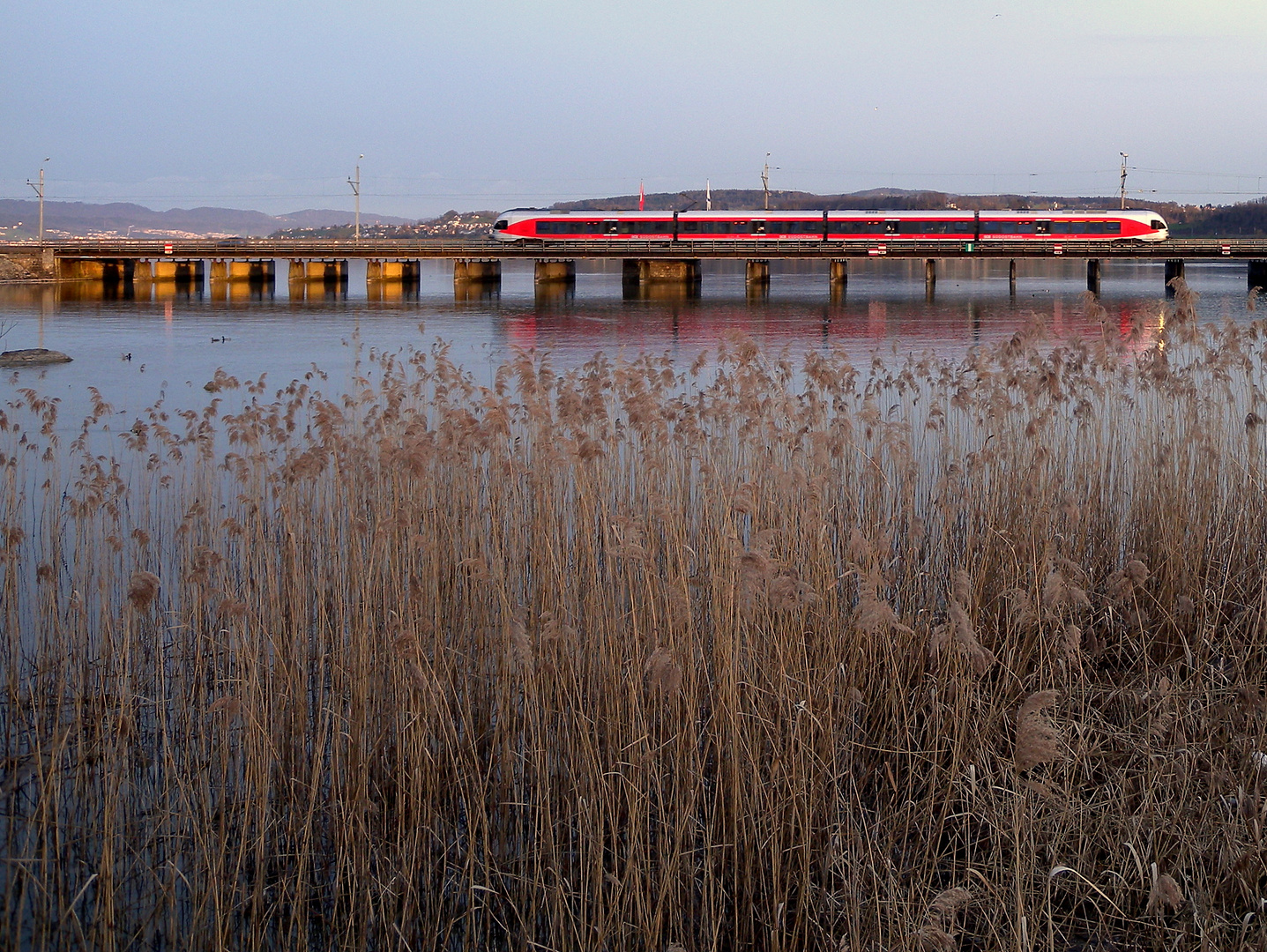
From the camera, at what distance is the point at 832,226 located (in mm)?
46906

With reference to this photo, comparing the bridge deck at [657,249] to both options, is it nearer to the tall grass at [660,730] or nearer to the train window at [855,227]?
the train window at [855,227]

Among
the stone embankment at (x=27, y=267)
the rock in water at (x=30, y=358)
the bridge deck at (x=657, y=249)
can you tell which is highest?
the bridge deck at (x=657, y=249)

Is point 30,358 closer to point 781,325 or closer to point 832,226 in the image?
point 781,325

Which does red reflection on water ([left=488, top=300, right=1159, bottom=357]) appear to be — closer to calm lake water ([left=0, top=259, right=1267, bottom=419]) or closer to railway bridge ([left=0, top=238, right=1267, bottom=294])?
calm lake water ([left=0, top=259, right=1267, bottom=419])

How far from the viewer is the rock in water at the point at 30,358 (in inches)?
709

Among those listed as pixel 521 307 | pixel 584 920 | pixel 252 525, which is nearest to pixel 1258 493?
pixel 584 920

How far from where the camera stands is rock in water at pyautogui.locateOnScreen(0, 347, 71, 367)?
1800 cm

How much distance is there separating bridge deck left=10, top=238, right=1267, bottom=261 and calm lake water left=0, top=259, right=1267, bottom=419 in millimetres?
1730

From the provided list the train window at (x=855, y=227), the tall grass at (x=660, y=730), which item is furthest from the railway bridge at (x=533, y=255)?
the tall grass at (x=660, y=730)

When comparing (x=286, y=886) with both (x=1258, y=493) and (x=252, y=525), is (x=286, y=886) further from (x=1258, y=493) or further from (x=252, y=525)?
(x=1258, y=493)

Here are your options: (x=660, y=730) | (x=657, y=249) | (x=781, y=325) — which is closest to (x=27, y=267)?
(x=657, y=249)

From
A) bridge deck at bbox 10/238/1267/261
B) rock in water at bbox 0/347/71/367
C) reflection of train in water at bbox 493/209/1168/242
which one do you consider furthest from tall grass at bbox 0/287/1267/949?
reflection of train in water at bbox 493/209/1168/242

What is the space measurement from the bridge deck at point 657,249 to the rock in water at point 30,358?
2699 centimetres

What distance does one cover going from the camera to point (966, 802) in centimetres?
354
